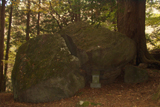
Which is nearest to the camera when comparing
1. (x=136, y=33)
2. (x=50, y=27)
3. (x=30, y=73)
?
(x=30, y=73)

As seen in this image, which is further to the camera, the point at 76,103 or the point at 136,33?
the point at 136,33

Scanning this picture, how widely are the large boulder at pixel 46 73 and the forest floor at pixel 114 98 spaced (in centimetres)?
28

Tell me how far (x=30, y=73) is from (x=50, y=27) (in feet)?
33.1

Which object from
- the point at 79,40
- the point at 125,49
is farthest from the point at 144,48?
the point at 79,40

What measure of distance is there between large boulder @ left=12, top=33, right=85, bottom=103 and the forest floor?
284mm

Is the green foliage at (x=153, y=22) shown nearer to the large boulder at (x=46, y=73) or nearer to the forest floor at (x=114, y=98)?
the forest floor at (x=114, y=98)

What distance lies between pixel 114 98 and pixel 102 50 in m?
2.05

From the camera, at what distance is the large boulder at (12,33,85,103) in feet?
15.6

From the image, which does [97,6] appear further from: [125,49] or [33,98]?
[33,98]

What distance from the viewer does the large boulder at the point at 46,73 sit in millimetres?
4746

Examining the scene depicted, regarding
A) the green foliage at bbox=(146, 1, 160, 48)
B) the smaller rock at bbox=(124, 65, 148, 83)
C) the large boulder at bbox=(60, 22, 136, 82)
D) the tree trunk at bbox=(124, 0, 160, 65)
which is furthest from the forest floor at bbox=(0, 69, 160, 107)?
the green foliage at bbox=(146, 1, 160, 48)

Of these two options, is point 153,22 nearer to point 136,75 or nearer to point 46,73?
point 136,75

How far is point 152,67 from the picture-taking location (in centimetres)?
769

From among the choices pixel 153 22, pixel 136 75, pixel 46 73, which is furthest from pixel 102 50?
pixel 153 22
